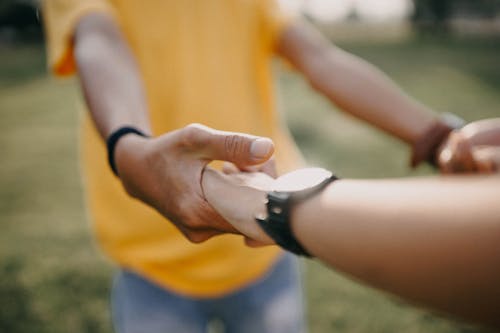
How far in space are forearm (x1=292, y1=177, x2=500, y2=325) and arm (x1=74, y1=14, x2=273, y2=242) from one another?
0.81ft

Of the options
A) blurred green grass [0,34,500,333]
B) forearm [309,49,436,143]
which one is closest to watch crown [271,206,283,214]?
forearm [309,49,436,143]

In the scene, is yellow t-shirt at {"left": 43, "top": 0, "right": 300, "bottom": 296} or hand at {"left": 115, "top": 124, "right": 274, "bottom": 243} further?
yellow t-shirt at {"left": 43, "top": 0, "right": 300, "bottom": 296}

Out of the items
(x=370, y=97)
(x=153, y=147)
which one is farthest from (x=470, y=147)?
(x=153, y=147)

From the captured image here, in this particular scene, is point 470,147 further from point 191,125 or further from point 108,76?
point 108,76

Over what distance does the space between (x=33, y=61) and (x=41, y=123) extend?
6.17 m

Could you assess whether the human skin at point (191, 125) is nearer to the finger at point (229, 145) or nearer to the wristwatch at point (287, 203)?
the finger at point (229, 145)

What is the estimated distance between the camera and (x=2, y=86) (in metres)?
9.38

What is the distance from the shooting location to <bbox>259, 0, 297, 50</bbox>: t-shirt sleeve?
4.86 feet

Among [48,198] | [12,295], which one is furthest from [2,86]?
[12,295]

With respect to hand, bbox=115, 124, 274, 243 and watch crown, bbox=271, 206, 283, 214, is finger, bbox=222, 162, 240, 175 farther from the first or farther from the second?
watch crown, bbox=271, 206, 283, 214

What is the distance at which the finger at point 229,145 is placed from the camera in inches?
30.3

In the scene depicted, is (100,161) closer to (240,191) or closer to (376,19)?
(240,191)

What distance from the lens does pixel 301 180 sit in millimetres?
708

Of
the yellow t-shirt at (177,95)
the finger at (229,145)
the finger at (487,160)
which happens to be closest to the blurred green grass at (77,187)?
the yellow t-shirt at (177,95)
